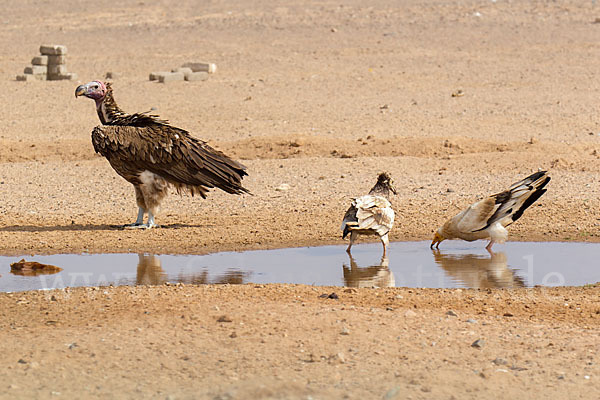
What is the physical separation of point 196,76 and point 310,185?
10.3 metres

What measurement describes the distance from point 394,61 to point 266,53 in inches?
149

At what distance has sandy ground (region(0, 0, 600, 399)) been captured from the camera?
6020 millimetres

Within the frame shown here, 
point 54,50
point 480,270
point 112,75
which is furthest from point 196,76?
point 480,270

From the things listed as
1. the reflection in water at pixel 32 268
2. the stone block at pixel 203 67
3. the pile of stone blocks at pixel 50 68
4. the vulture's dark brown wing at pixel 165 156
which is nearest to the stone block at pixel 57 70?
the pile of stone blocks at pixel 50 68

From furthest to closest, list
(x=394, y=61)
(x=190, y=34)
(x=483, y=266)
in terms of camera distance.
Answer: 1. (x=190, y=34)
2. (x=394, y=61)
3. (x=483, y=266)

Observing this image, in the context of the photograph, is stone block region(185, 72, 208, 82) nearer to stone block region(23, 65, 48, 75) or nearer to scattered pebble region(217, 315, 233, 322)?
stone block region(23, 65, 48, 75)

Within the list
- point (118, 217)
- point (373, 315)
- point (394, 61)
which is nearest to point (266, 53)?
point (394, 61)

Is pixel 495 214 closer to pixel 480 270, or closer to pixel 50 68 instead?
pixel 480 270

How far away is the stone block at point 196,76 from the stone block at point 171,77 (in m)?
0.13

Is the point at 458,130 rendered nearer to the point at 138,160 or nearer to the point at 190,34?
the point at 138,160

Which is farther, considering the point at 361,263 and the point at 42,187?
the point at 42,187

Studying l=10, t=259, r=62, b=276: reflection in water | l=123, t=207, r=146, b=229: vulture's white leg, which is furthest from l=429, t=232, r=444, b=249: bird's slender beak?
l=10, t=259, r=62, b=276: reflection in water

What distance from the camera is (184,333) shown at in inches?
261

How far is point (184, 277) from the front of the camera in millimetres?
8875
